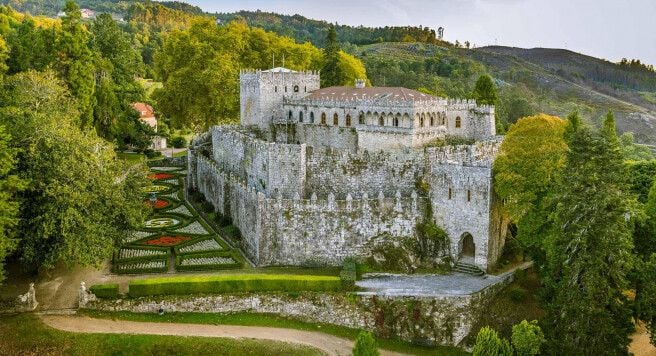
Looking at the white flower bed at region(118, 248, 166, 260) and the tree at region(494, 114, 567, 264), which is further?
the white flower bed at region(118, 248, 166, 260)

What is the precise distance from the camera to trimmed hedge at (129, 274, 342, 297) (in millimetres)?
36719

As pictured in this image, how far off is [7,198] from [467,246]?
27.0 metres

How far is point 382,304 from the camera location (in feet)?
122

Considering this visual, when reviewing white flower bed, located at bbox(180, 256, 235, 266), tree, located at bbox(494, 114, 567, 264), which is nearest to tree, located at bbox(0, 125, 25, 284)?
white flower bed, located at bbox(180, 256, 235, 266)

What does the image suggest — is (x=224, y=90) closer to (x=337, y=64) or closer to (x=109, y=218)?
(x=337, y=64)

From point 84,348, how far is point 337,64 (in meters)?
50.5

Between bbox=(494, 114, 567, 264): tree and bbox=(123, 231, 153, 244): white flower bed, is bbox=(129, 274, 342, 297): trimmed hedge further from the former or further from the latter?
bbox=(494, 114, 567, 264): tree

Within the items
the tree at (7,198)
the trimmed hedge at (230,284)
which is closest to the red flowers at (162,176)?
the trimmed hedge at (230,284)

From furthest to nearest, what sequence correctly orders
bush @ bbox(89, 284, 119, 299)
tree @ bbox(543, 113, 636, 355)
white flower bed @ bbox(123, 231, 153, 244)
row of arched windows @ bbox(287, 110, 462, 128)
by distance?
1. row of arched windows @ bbox(287, 110, 462, 128)
2. white flower bed @ bbox(123, 231, 153, 244)
3. bush @ bbox(89, 284, 119, 299)
4. tree @ bbox(543, 113, 636, 355)

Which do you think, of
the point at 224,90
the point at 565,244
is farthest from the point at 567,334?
the point at 224,90

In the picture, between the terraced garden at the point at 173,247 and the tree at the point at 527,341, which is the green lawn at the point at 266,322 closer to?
Answer: the terraced garden at the point at 173,247

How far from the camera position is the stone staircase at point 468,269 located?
40.0 metres

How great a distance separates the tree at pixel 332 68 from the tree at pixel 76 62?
27.0m

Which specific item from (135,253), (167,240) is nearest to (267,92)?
(167,240)
